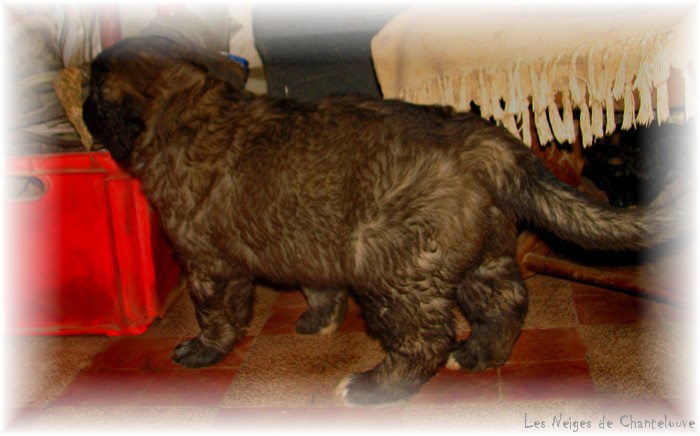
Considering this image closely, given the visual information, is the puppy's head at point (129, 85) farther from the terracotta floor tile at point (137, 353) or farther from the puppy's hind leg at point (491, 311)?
the puppy's hind leg at point (491, 311)

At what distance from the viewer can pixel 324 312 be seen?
334 centimetres

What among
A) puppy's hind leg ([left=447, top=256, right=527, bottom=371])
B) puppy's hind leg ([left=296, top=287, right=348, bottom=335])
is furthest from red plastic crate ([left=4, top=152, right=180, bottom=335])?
puppy's hind leg ([left=447, top=256, right=527, bottom=371])

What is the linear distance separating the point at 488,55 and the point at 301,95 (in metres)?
1.38

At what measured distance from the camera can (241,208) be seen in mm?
2607

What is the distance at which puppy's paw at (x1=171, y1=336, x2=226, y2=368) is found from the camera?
3084 millimetres

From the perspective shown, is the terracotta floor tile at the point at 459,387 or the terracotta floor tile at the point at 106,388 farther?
the terracotta floor tile at the point at 106,388

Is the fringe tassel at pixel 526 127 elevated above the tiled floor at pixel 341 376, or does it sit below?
above

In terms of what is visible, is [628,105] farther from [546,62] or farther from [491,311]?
[491,311]

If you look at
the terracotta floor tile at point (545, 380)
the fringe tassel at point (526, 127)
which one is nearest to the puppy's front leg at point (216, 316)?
the terracotta floor tile at point (545, 380)

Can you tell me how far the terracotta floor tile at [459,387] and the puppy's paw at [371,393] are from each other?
0.08 meters

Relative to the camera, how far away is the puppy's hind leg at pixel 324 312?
3318 mm

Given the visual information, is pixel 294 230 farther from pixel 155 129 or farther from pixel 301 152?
pixel 155 129

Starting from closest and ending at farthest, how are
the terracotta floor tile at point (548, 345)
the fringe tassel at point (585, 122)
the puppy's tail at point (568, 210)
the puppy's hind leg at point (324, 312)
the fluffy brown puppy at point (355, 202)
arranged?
the puppy's tail at point (568, 210)
the fluffy brown puppy at point (355, 202)
the fringe tassel at point (585, 122)
the terracotta floor tile at point (548, 345)
the puppy's hind leg at point (324, 312)

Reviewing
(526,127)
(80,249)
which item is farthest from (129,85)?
(526,127)
